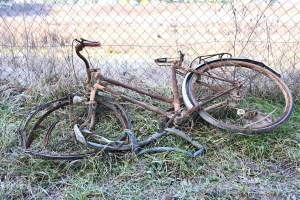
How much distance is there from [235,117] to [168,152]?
92 centimetres

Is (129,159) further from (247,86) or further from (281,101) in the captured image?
(281,101)

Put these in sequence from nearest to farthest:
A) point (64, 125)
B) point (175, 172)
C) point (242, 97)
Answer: point (175, 172)
point (242, 97)
point (64, 125)

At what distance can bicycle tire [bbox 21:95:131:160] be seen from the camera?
2592mm

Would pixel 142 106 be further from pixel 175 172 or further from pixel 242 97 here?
pixel 242 97

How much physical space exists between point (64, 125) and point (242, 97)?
1889mm

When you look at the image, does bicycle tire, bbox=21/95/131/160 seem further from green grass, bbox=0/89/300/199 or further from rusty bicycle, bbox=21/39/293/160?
green grass, bbox=0/89/300/199

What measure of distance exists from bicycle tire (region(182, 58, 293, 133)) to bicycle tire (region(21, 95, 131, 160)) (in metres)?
0.78

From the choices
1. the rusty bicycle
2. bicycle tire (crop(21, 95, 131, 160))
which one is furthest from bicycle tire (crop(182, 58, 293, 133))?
bicycle tire (crop(21, 95, 131, 160))

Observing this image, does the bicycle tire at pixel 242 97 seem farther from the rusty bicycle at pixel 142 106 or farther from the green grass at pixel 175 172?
the green grass at pixel 175 172

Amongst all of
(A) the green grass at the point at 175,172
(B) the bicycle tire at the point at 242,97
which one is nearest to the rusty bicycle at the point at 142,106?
(B) the bicycle tire at the point at 242,97

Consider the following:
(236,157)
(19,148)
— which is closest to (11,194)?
(19,148)

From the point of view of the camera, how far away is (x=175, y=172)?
7.60 ft

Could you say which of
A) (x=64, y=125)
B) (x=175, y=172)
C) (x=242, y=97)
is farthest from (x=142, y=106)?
(x=242, y=97)

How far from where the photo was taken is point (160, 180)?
2232 millimetres
